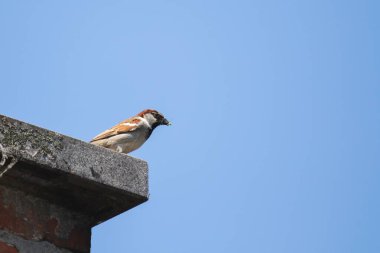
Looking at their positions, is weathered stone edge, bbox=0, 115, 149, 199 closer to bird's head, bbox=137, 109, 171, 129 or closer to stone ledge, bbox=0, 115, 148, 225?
stone ledge, bbox=0, 115, 148, 225

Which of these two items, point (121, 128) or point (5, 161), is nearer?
point (5, 161)

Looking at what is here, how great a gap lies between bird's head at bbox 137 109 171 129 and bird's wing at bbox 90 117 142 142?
333mm

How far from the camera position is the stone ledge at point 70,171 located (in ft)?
8.92

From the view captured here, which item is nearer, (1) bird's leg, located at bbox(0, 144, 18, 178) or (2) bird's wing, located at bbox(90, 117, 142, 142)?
(1) bird's leg, located at bbox(0, 144, 18, 178)

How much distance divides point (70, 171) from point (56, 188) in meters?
0.11

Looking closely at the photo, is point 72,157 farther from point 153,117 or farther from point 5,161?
point 153,117

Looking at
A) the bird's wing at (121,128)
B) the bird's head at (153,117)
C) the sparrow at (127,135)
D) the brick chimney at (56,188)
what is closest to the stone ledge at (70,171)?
the brick chimney at (56,188)

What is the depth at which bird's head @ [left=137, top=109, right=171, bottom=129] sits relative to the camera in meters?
7.02

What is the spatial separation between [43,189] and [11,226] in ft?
0.74

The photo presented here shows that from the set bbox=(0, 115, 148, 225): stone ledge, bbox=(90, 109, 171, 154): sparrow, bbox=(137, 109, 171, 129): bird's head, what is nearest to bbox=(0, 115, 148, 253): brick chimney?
bbox=(0, 115, 148, 225): stone ledge

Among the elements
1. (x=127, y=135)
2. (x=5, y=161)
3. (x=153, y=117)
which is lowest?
(x=5, y=161)

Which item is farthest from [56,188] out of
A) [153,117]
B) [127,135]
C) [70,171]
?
[153,117]

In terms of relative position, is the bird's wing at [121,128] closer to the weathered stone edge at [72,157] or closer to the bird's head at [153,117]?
the bird's head at [153,117]

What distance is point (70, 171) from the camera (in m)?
2.79
